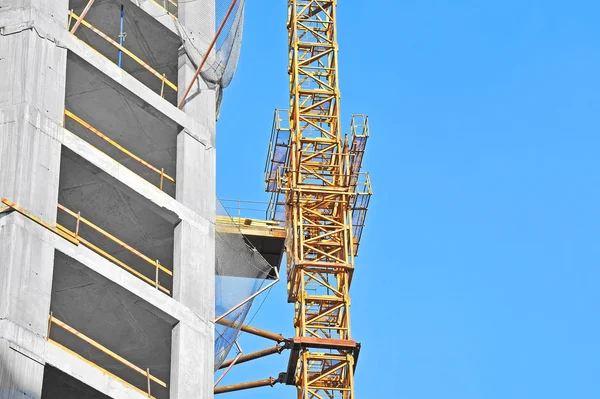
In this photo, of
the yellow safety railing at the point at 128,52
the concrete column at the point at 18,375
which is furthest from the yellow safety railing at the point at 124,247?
the concrete column at the point at 18,375

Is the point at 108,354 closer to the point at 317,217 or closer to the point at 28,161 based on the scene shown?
the point at 28,161

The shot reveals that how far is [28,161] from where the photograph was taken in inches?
975

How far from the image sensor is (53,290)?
26.3 m

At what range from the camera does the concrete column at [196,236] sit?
26094 millimetres

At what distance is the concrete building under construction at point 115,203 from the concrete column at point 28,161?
0.02m

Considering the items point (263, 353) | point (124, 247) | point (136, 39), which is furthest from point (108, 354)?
point (263, 353)

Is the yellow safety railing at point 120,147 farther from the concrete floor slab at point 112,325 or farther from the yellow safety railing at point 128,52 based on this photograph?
the concrete floor slab at point 112,325

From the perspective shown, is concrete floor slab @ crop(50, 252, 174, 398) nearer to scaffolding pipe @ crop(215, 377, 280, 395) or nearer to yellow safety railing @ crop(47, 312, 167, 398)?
yellow safety railing @ crop(47, 312, 167, 398)

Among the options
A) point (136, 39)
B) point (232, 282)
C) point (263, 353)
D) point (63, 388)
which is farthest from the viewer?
point (263, 353)

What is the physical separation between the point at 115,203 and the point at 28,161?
3272 millimetres

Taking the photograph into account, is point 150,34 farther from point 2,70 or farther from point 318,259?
point 318,259

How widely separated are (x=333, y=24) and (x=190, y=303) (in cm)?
3333

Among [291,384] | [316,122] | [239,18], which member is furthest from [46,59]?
[316,122]

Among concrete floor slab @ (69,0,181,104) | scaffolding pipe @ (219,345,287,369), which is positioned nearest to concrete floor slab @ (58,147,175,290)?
concrete floor slab @ (69,0,181,104)
